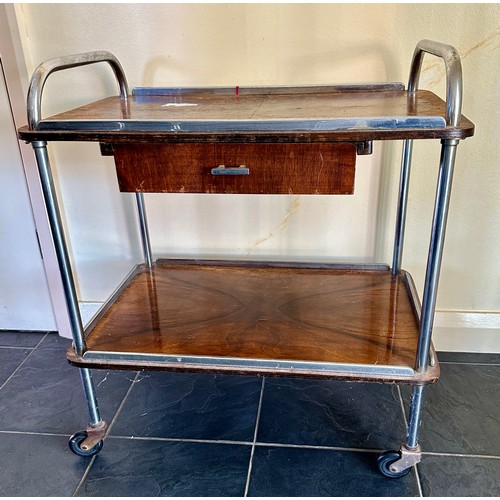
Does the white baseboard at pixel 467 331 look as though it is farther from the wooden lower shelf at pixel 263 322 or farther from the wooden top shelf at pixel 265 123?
the wooden top shelf at pixel 265 123

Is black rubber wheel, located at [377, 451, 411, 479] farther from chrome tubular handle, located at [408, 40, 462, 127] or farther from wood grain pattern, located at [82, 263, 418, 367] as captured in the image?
chrome tubular handle, located at [408, 40, 462, 127]

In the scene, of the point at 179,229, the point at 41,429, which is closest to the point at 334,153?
the point at 179,229

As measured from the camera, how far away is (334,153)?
0.92 meters

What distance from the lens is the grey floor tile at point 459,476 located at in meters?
1.16

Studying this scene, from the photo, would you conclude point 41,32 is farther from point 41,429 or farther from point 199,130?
point 41,429

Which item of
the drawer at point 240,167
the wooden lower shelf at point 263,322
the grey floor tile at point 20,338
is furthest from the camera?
the grey floor tile at point 20,338

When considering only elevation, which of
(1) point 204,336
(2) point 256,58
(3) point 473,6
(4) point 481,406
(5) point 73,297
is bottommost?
(4) point 481,406

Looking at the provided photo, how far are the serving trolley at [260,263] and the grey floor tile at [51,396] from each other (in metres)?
0.14

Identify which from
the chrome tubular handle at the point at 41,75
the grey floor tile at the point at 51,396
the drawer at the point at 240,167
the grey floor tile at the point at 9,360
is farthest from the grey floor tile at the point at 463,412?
the grey floor tile at the point at 9,360

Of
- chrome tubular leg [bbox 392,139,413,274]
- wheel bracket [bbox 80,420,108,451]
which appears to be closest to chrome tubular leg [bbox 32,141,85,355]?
wheel bracket [bbox 80,420,108,451]

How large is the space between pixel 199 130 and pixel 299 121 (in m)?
0.17

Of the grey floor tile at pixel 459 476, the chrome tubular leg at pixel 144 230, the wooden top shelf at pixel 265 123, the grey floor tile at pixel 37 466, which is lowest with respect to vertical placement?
the grey floor tile at pixel 459 476

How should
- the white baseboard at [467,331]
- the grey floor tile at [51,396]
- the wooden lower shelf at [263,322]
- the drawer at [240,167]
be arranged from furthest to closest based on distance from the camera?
1. the white baseboard at [467,331]
2. the grey floor tile at [51,396]
3. the wooden lower shelf at [263,322]
4. the drawer at [240,167]

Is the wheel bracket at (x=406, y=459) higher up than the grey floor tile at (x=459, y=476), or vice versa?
the wheel bracket at (x=406, y=459)
